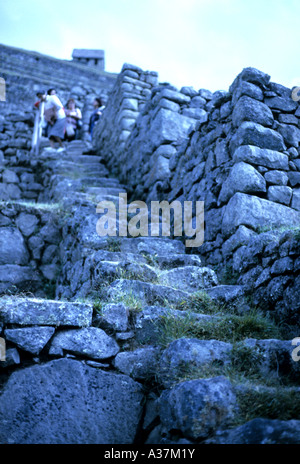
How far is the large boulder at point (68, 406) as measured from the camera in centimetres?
193

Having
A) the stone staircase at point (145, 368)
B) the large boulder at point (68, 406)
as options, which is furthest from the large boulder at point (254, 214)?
the large boulder at point (68, 406)

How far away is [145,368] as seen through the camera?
2.29 meters

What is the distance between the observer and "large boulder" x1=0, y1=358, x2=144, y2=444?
76.2 inches

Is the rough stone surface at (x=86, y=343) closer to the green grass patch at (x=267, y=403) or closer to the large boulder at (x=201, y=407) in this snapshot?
the large boulder at (x=201, y=407)

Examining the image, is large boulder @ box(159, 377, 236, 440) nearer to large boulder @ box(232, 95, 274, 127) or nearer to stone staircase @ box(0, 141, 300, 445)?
stone staircase @ box(0, 141, 300, 445)

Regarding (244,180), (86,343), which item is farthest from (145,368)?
(244,180)

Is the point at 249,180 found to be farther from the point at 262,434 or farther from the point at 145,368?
the point at 262,434

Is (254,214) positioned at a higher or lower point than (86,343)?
higher

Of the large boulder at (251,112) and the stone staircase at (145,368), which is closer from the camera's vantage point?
the stone staircase at (145,368)

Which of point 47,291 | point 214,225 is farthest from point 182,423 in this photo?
point 47,291

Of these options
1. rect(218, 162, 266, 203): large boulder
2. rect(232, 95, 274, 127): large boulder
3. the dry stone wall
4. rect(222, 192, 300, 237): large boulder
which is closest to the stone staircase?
the dry stone wall

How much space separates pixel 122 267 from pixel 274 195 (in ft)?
5.23

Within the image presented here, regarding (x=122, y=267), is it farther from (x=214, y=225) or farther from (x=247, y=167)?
(x=247, y=167)

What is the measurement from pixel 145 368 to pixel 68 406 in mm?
467
